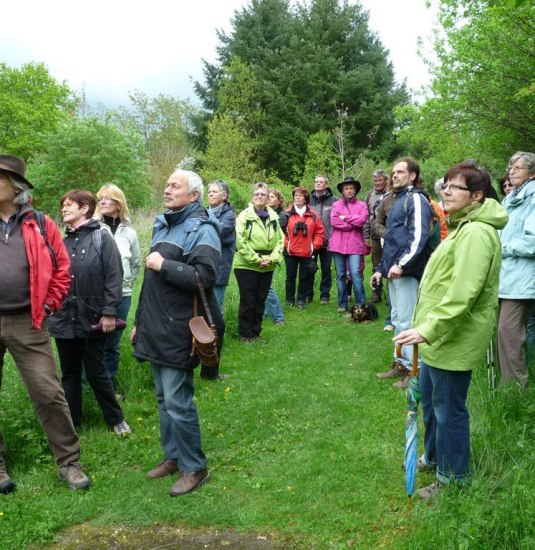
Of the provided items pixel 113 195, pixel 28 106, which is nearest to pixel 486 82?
pixel 113 195

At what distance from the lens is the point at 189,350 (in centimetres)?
378

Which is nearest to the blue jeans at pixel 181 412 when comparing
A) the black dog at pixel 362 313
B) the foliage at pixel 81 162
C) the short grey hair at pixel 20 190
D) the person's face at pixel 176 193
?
the person's face at pixel 176 193

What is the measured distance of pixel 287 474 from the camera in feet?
13.2

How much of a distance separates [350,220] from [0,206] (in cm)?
597

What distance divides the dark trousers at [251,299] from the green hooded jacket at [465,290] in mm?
4614

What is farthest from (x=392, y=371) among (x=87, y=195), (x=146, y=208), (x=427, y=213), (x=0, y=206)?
(x=146, y=208)

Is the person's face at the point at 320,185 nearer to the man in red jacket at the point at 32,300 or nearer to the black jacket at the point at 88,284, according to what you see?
the black jacket at the point at 88,284

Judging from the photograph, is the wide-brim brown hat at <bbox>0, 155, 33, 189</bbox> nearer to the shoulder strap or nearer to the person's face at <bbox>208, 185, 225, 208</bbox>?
the shoulder strap

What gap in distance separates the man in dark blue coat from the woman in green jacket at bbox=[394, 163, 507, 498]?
1.46 metres

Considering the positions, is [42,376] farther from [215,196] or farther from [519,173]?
[519,173]

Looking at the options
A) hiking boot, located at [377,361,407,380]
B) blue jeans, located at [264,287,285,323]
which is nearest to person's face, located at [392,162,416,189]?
hiking boot, located at [377,361,407,380]

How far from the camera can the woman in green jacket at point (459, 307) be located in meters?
3.03

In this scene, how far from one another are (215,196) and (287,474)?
13.3ft

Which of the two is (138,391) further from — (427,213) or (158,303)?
(427,213)
